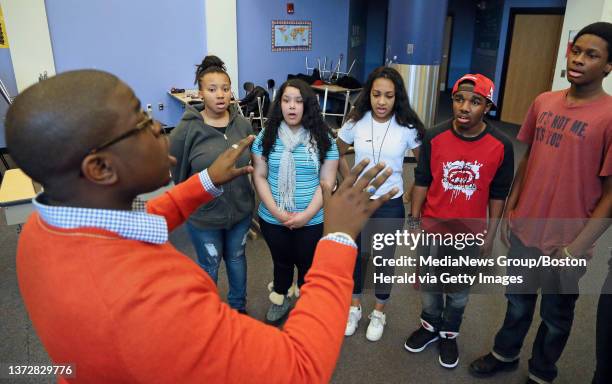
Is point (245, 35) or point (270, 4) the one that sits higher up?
point (270, 4)

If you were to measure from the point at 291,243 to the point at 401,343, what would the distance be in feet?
2.81

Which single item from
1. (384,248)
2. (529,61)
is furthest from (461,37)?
(384,248)

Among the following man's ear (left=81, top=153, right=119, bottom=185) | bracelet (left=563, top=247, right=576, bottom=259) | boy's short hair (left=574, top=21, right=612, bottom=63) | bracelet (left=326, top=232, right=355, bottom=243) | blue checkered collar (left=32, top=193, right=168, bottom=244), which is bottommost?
bracelet (left=563, top=247, right=576, bottom=259)

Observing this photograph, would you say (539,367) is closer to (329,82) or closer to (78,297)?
(78,297)

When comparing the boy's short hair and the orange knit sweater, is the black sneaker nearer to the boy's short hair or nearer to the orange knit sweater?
the boy's short hair

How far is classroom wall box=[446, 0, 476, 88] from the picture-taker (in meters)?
11.0

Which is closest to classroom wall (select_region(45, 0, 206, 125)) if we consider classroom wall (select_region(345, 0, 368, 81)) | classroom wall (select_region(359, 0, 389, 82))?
classroom wall (select_region(345, 0, 368, 81))

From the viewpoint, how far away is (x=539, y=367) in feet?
6.40

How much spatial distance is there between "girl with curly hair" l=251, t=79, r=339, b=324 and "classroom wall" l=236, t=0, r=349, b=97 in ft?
18.1

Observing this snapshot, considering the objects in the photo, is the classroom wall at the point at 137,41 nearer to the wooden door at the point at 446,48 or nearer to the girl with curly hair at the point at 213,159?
the girl with curly hair at the point at 213,159

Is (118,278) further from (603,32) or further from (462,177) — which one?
(603,32)

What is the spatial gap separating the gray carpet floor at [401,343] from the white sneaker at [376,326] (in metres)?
0.04

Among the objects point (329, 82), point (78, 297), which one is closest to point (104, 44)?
point (329, 82)

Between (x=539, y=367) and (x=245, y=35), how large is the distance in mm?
6723
